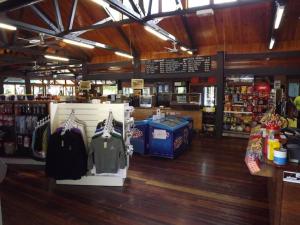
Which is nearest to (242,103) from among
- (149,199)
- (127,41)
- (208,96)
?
(208,96)

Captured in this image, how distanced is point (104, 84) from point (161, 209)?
16.6m

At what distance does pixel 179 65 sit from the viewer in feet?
29.3

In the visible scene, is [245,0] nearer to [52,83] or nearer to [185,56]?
[185,56]

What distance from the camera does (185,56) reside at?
909cm

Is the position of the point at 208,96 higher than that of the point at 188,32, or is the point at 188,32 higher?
the point at 188,32

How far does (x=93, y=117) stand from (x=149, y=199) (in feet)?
5.47

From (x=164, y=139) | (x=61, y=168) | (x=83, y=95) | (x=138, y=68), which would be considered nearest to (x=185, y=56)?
(x=138, y=68)

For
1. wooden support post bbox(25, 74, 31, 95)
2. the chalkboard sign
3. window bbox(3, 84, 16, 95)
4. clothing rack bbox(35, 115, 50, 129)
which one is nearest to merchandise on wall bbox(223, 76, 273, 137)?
the chalkboard sign

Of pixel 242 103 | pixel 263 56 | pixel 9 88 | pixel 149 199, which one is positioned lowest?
pixel 149 199

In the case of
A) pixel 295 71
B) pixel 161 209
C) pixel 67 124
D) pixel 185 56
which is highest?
pixel 185 56

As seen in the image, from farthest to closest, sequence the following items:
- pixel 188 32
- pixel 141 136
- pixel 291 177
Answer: pixel 188 32 < pixel 141 136 < pixel 291 177

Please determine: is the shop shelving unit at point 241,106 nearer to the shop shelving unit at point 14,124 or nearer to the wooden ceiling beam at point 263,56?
the wooden ceiling beam at point 263,56

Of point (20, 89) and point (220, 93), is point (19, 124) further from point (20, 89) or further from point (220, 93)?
point (20, 89)

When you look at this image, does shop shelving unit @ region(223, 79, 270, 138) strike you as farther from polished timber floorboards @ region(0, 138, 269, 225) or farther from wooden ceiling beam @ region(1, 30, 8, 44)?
wooden ceiling beam @ region(1, 30, 8, 44)
